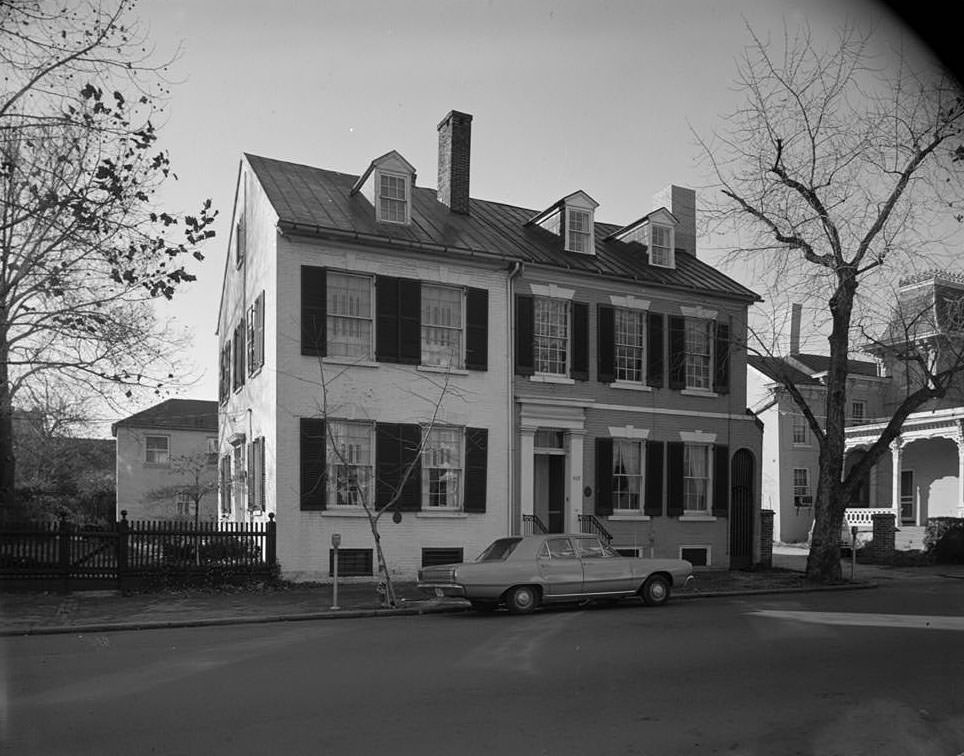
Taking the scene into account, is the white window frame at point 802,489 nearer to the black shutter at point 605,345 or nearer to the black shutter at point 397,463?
the black shutter at point 605,345

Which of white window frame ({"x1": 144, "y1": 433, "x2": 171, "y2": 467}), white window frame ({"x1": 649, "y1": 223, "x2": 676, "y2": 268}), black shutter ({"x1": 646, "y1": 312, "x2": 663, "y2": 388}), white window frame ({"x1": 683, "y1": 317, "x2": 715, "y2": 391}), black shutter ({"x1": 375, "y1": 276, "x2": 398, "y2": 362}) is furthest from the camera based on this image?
white window frame ({"x1": 144, "y1": 433, "x2": 171, "y2": 467})

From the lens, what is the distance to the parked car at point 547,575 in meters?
15.2

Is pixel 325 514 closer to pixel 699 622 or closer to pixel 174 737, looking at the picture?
pixel 699 622

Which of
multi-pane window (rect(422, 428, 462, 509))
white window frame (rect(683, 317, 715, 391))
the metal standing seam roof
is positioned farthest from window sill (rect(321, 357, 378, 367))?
white window frame (rect(683, 317, 715, 391))

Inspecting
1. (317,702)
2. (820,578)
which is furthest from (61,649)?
(820,578)

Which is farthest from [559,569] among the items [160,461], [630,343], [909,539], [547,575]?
[160,461]

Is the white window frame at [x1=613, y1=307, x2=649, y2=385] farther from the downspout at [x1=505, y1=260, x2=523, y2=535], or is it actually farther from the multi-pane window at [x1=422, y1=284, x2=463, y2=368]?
the multi-pane window at [x1=422, y1=284, x2=463, y2=368]

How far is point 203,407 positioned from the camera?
Result: 54.1 metres

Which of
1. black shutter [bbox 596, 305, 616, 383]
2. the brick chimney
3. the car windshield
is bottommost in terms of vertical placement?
the car windshield

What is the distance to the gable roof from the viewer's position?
47250mm

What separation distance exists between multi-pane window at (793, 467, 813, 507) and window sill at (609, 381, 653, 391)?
1822 cm

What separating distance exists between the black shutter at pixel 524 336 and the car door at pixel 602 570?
23.7 feet

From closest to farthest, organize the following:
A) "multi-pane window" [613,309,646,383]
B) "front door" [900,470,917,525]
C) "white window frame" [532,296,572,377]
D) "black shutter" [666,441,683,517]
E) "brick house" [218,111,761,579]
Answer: "brick house" [218,111,761,579], "white window frame" [532,296,572,377], "multi-pane window" [613,309,646,383], "black shutter" [666,441,683,517], "front door" [900,470,917,525]

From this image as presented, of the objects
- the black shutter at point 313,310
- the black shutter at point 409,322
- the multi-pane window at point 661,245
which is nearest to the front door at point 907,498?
the multi-pane window at point 661,245
